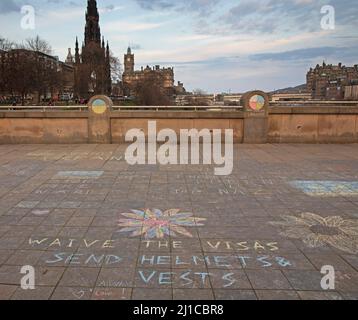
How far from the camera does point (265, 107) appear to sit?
13336 mm

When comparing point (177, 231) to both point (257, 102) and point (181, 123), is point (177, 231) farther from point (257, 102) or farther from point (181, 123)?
point (257, 102)

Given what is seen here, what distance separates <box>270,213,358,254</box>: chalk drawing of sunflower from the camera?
4.75 m

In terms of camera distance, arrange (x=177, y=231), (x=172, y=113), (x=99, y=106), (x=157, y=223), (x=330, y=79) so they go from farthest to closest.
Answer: (x=330, y=79)
(x=172, y=113)
(x=99, y=106)
(x=157, y=223)
(x=177, y=231)

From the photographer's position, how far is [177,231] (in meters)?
5.15

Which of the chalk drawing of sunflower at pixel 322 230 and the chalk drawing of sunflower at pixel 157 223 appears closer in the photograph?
the chalk drawing of sunflower at pixel 322 230

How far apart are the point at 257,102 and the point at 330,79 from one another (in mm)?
128845

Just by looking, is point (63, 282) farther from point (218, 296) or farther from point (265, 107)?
point (265, 107)

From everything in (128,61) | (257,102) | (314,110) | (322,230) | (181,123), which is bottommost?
(322,230)

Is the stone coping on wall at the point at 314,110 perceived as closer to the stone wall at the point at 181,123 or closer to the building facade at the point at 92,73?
the stone wall at the point at 181,123

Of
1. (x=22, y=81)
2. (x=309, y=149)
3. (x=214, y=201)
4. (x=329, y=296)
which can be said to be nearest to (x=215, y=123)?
(x=309, y=149)

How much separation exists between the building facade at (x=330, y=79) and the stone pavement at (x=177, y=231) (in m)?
105

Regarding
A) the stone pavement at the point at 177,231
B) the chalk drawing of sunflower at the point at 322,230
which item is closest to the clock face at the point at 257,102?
the stone pavement at the point at 177,231

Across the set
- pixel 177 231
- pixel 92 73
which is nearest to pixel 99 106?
pixel 177 231

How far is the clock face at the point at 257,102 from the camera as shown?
13.3 m
